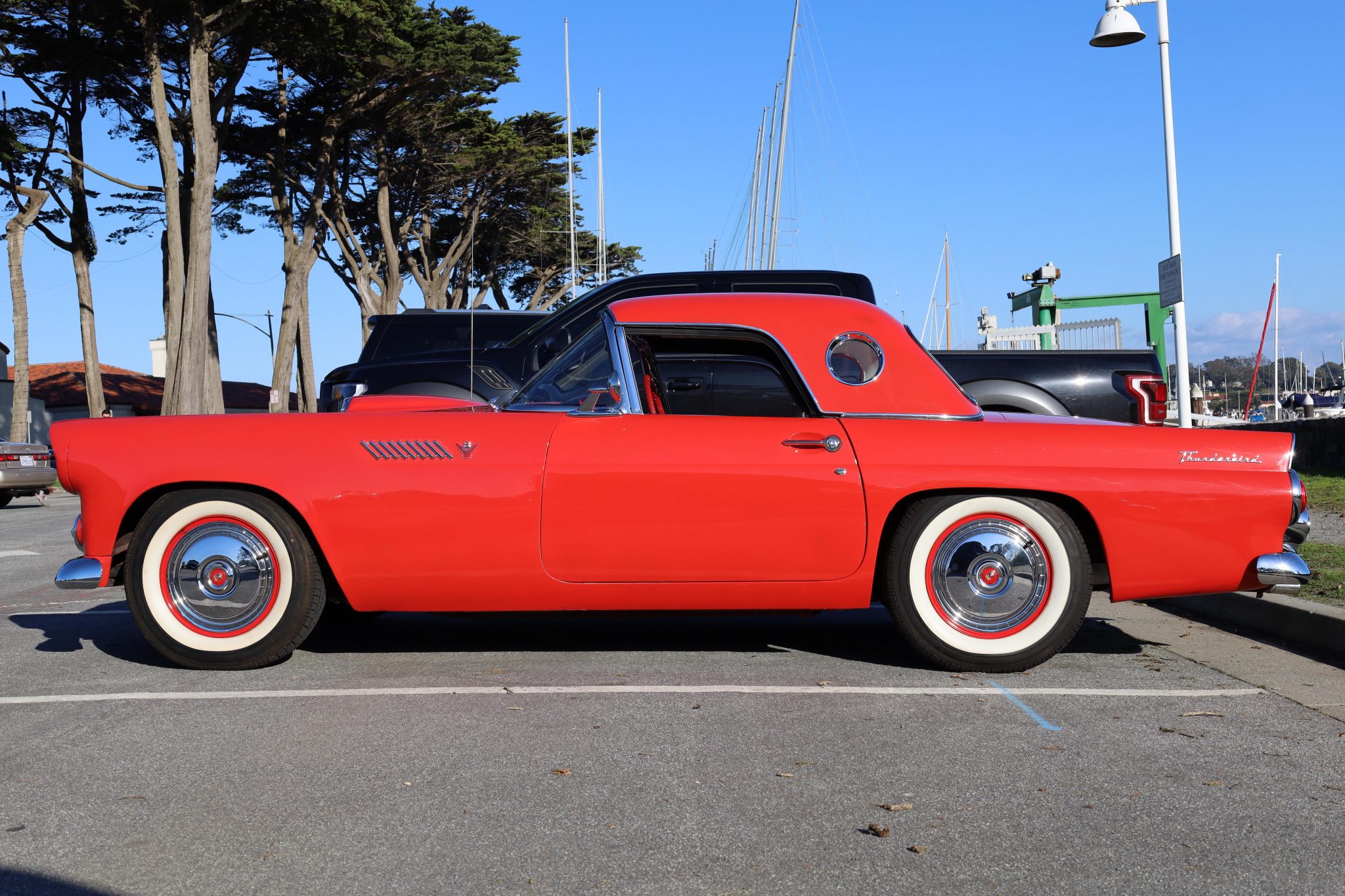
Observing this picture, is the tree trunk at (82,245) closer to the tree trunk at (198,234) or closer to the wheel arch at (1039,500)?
the tree trunk at (198,234)

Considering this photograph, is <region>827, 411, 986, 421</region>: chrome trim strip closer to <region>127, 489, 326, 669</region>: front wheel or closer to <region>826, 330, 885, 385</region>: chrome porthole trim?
<region>826, 330, 885, 385</region>: chrome porthole trim

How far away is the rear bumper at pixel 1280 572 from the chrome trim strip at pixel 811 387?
1.19 metres

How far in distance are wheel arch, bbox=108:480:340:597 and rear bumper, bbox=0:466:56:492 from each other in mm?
14917

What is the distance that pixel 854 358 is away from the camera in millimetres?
5133

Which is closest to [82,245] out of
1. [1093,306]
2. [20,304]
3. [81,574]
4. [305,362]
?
[20,304]

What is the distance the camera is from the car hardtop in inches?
200

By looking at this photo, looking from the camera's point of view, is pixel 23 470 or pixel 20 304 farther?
pixel 20 304

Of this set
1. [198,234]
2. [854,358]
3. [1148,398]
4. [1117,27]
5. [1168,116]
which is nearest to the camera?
[854,358]

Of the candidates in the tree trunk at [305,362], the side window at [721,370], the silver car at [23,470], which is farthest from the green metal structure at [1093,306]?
the tree trunk at [305,362]

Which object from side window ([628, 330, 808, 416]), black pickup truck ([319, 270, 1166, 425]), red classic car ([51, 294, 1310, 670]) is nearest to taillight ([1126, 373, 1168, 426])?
black pickup truck ([319, 270, 1166, 425])

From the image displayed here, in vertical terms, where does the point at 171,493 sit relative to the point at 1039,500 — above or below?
above

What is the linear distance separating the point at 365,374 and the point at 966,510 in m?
5.74

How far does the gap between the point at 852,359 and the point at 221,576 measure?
8.80ft

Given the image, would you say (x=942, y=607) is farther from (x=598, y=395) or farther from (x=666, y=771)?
(x=666, y=771)
